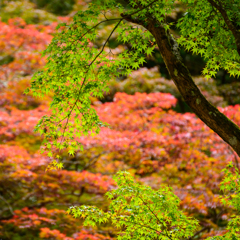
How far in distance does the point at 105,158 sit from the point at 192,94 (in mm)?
4804

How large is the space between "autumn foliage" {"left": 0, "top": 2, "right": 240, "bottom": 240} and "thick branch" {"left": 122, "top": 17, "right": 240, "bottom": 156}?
3461 millimetres

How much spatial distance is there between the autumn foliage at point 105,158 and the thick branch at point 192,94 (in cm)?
346

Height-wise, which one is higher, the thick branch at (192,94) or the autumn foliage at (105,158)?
the thick branch at (192,94)

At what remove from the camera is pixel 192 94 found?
275 centimetres

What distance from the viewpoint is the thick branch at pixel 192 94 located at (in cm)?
263

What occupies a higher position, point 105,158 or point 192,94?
point 192,94

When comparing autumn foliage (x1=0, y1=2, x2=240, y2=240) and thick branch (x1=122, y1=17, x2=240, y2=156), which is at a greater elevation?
thick branch (x1=122, y1=17, x2=240, y2=156)

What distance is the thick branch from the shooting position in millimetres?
2631

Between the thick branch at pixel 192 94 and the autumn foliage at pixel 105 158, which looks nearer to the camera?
the thick branch at pixel 192 94

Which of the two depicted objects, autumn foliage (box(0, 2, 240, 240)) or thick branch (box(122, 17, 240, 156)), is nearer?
thick branch (box(122, 17, 240, 156))

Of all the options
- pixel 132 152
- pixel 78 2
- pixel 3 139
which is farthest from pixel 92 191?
pixel 78 2

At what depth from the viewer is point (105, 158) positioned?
285 inches

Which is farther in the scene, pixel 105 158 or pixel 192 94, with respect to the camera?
pixel 105 158

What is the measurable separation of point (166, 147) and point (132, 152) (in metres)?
0.87
